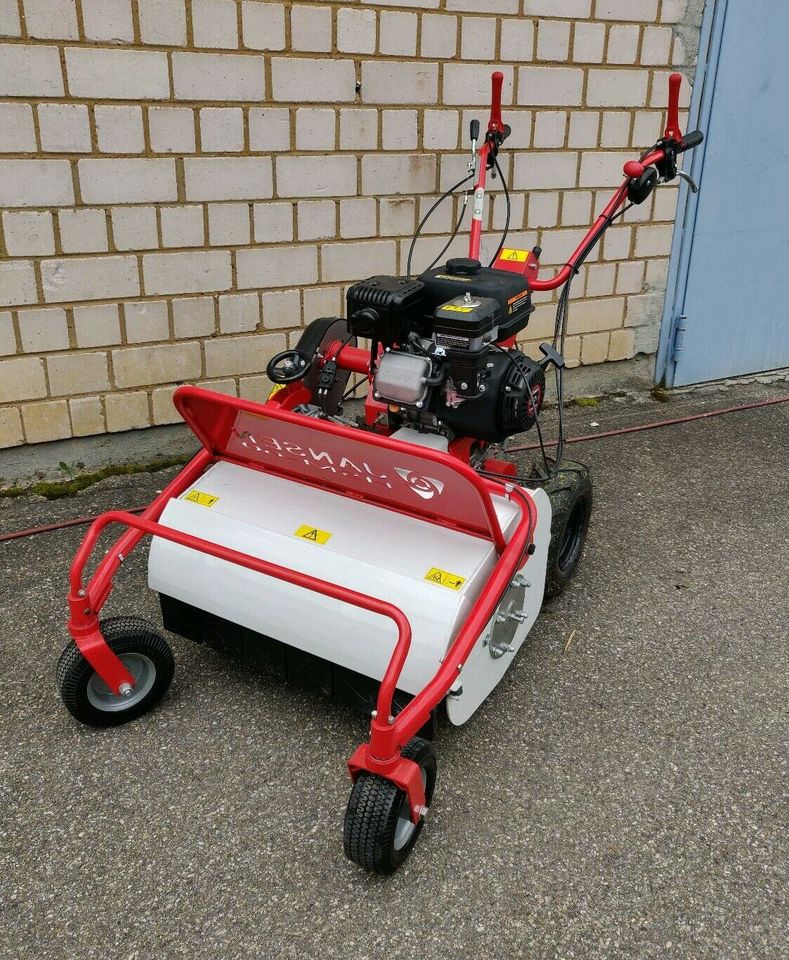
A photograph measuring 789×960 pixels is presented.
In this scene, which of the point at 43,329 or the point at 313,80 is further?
the point at 313,80

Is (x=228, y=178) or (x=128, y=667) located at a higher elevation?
(x=228, y=178)

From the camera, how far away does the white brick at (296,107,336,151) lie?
393 cm

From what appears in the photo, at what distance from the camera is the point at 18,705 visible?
2609mm

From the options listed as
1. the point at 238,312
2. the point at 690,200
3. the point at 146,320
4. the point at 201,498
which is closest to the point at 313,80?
the point at 238,312

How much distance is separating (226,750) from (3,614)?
1.10m

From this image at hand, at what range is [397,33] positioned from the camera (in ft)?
13.1

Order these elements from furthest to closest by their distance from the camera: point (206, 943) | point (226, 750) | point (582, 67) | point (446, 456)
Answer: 1. point (582, 67)
2. point (226, 750)
3. point (446, 456)
4. point (206, 943)

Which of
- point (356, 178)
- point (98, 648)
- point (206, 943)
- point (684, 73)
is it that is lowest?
point (206, 943)

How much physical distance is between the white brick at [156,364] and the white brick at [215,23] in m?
1.28

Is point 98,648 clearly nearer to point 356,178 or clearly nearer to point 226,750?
point 226,750

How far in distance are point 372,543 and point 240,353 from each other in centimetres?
204

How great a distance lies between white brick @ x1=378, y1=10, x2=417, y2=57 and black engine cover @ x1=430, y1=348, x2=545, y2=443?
2064 mm

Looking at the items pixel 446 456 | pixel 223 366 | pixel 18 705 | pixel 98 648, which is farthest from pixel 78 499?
pixel 446 456

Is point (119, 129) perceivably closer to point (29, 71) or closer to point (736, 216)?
point (29, 71)
